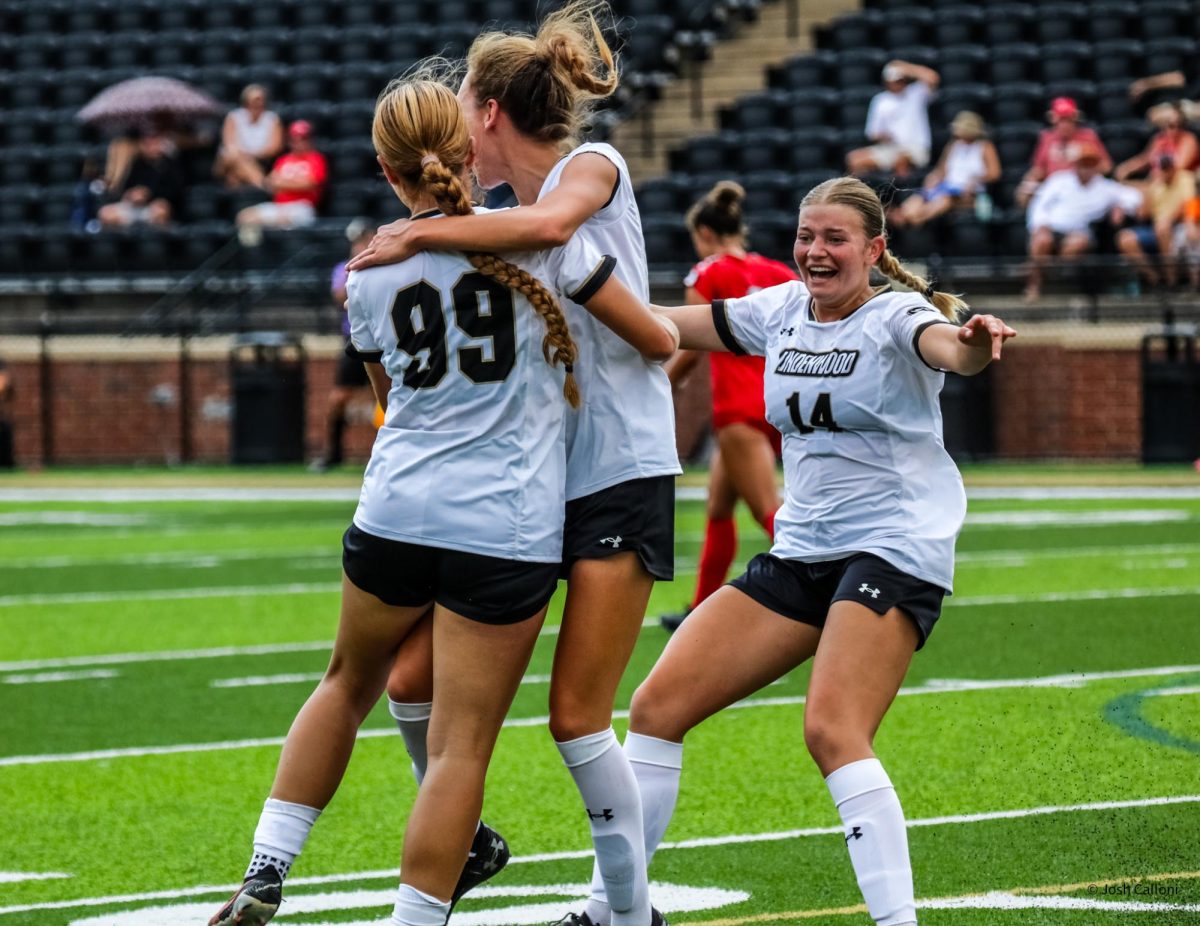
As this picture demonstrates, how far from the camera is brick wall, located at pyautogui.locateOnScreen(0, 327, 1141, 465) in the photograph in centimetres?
1962

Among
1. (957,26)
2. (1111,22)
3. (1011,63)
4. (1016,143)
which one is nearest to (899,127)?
(1016,143)

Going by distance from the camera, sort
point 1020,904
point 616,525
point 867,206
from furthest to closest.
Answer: point 1020,904 → point 867,206 → point 616,525

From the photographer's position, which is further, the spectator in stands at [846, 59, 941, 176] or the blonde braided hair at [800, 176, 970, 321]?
the spectator in stands at [846, 59, 941, 176]

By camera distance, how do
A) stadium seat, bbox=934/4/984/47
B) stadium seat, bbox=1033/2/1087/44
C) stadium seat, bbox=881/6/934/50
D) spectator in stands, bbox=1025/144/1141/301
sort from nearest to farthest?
spectator in stands, bbox=1025/144/1141/301
stadium seat, bbox=1033/2/1087/44
stadium seat, bbox=934/4/984/47
stadium seat, bbox=881/6/934/50

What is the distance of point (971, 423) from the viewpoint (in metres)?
19.8

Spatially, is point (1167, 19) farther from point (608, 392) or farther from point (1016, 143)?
point (608, 392)

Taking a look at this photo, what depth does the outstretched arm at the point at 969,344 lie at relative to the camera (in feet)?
14.3

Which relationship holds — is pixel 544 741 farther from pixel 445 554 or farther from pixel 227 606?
pixel 227 606

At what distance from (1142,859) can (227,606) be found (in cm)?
670

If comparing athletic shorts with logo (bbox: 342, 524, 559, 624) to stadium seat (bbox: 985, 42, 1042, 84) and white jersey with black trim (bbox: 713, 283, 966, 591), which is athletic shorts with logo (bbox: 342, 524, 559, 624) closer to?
white jersey with black trim (bbox: 713, 283, 966, 591)

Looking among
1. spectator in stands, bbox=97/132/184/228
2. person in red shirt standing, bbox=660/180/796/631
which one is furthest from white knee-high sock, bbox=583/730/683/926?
spectator in stands, bbox=97/132/184/228

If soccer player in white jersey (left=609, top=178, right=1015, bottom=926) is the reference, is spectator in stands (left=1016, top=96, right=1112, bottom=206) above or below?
above

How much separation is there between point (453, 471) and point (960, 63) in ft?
65.0

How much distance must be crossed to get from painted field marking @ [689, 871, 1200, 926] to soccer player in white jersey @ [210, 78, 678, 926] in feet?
3.40
